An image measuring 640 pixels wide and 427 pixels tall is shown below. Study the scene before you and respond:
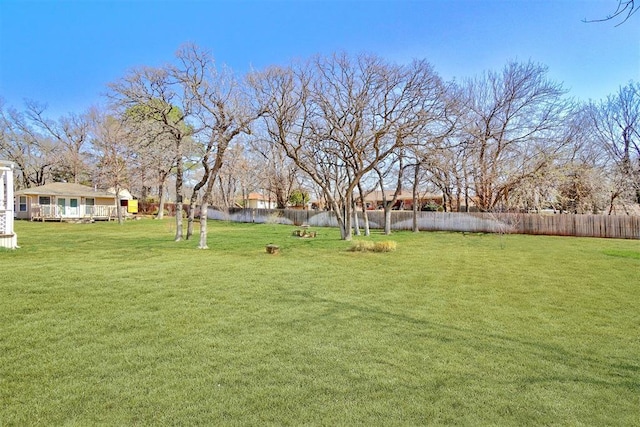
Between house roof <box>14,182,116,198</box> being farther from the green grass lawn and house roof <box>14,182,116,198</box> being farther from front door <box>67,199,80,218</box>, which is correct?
the green grass lawn

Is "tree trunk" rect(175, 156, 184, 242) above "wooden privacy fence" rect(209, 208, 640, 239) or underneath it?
above

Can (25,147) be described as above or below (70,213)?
above

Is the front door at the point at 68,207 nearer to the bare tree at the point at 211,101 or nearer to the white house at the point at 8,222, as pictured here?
the white house at the point at 8,222

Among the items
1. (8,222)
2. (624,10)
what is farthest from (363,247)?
(8,222)

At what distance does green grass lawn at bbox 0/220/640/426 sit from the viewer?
99.4 inches

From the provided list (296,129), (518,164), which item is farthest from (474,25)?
(518,164)

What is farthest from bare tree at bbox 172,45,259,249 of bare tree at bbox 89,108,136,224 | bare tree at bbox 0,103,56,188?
bare tree at bbox 0,103,56,188

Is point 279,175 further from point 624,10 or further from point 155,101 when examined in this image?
point 624,10

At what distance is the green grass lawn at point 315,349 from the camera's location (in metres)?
2.53

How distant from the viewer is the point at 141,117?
42.9 feet

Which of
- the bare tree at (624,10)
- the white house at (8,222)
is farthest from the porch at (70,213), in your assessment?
the bare tree at (624,10)

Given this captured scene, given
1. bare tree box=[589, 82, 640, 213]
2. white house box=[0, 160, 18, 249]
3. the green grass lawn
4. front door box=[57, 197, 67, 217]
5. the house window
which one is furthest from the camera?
the house window

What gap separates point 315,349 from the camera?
3.62m

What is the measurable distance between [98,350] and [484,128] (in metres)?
23.1
